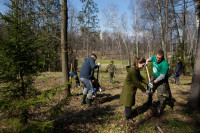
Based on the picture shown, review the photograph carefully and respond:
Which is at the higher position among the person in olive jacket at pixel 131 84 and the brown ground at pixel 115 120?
the person in olive jacket at pixel 131 84

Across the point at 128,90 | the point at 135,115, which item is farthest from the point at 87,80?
the point at 135,115

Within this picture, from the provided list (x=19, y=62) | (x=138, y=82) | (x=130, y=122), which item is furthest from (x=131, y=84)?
(x=19, y=62)

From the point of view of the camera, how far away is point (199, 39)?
391 centimetres

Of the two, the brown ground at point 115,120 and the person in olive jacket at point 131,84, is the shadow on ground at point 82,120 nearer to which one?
the brown ground at point 115,120

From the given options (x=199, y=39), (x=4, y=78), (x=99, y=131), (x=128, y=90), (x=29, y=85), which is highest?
(x=199, y=39)

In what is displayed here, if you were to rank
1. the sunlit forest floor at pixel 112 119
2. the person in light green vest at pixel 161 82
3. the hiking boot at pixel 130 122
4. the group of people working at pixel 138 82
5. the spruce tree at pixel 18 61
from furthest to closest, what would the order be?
the person in light green vest at pixel 161 82 → the hiking boot at pixel 130 122 → the group of people working at pixel 138 82 → the sunlit forest floor at pixel 112 119 → the spruce tree at pixel 18 61

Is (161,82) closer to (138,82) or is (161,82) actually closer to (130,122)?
(138,82)

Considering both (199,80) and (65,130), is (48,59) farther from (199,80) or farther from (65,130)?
(199,80)

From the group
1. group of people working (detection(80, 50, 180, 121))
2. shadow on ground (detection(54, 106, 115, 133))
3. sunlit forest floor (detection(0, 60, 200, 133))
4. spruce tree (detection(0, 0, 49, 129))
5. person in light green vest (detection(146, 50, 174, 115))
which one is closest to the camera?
spruce tree (detection(0, 0, 49, 129))

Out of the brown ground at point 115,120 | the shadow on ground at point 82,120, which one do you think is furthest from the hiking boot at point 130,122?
the shadow on ground at point 82,120

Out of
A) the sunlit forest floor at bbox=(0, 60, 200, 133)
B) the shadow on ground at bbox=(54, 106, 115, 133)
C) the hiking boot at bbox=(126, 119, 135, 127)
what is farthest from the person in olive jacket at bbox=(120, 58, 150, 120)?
the shadow on ground at bbox=(54, 106, 115, 133)

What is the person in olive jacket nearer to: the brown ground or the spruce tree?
the brown ground

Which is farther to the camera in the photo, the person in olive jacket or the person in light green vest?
the person in light green vest

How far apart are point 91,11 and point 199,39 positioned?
416 cm
